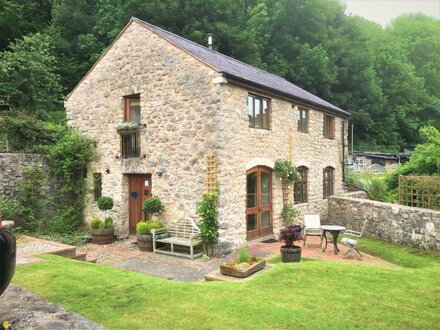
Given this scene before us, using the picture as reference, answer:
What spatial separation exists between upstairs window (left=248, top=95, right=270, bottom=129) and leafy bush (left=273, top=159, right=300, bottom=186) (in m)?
1.38

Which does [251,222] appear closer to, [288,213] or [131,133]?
[288,213]

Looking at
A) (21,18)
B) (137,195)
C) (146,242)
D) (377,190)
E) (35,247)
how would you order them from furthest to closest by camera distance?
(21,18), (377,190), (137,195), (146,242), (35,247)

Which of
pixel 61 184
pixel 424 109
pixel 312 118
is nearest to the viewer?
pixel 61 184

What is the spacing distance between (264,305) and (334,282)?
6.45 ft

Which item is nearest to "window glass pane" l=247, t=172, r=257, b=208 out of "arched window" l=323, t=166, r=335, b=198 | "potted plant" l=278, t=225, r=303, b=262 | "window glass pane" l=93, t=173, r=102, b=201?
"potted plant" l=278, t=225, r=303, b=262

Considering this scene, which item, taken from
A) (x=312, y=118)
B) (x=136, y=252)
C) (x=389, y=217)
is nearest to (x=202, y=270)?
(x=136, y=252)

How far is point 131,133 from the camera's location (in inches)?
464

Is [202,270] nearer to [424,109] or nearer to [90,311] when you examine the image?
[90,311]

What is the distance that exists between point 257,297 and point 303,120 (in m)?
9.86

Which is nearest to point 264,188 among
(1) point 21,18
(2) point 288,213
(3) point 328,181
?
(2) point 288,213

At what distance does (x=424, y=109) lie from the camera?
41.2 metres

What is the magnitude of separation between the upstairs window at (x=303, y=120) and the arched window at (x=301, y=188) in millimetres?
1587

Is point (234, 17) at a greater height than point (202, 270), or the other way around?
point (234, 17)

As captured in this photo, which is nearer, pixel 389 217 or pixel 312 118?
pixel 389 217
